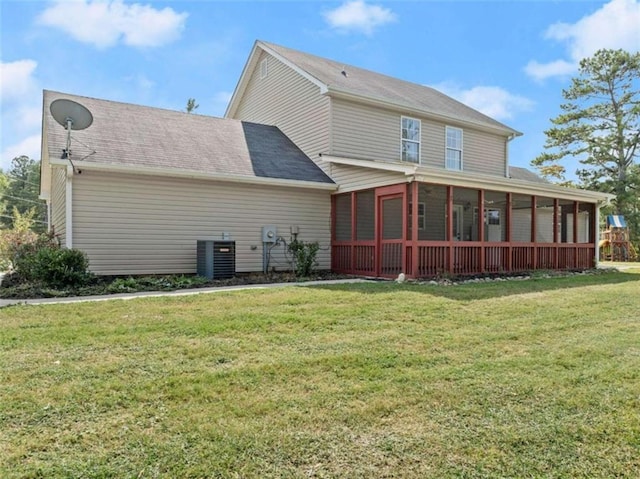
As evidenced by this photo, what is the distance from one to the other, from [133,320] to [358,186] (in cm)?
745

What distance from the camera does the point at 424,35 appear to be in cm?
1403

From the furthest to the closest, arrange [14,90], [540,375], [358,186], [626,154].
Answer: [626,154], [14,90], [358,186], [540,375]

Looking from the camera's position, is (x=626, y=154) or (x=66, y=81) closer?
(x=66, y=81)

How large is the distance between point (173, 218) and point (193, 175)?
3.73ft

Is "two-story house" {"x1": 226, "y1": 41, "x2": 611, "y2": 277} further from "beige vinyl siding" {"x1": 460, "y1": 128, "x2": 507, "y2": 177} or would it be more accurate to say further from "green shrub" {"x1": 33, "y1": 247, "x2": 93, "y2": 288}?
"green shrub" {"x1": 33, "y1": 247, "x2": 93, "y2": 288}

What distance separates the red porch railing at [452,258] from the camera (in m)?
10.3

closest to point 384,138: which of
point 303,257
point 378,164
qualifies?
point 378,164

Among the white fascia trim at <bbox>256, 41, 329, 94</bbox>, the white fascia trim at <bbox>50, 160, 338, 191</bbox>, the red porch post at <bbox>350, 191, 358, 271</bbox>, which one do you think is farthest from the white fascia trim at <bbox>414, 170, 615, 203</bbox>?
the white fascia trim at <bbox>256, 41, 329, 94</bbox>

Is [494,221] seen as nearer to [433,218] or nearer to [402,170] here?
[433,218]

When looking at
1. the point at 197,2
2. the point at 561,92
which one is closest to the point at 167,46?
the point at 197,2

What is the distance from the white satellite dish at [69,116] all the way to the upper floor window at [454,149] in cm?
1110

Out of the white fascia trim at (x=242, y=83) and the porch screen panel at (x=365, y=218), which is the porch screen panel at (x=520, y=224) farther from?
the white fascia trim at (x=242, y=83)

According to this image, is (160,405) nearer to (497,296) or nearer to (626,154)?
(497,296)

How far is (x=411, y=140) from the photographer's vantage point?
14.8 meters
